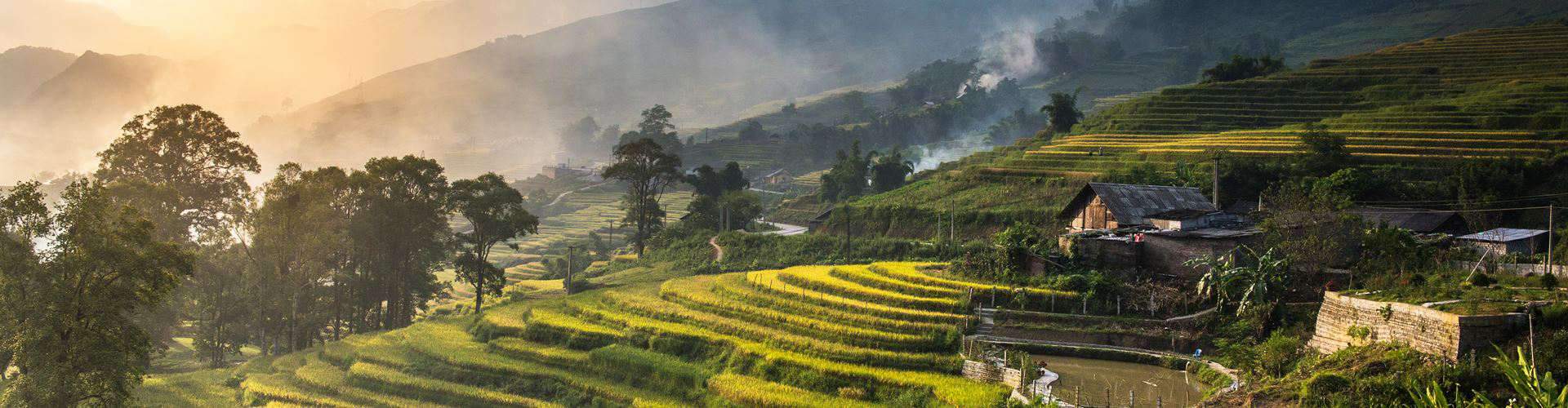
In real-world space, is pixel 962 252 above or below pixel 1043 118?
below

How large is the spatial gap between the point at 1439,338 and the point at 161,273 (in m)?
26.4

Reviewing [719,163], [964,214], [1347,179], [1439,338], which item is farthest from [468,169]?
[1439,338]

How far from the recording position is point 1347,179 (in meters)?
39.7

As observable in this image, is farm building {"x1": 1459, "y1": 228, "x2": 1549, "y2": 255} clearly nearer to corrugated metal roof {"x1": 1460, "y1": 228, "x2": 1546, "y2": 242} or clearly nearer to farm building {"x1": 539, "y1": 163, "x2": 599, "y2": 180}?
corrugated metal roof {"x1": 1460, "y1": 228, "x2": 1546, "y2": 242}

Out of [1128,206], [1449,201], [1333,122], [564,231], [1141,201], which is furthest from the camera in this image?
[564,231]

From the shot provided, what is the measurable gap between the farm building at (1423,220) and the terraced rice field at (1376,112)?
334 inches

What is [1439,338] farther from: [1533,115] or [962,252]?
[1533,115]

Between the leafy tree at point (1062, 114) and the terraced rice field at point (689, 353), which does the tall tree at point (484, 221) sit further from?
the leafy tree at point (1062, 114)

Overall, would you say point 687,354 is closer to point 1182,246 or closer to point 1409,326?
point 1182,246

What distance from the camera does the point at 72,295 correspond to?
21.7 metres

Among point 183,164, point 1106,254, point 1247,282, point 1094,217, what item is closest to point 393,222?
point 183,164

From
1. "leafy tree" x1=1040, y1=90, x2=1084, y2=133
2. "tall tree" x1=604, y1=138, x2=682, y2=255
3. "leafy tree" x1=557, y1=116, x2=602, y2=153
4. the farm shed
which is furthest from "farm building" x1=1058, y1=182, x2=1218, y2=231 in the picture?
"leafy tree" x1=557, y1=116, x2=602, y2=153

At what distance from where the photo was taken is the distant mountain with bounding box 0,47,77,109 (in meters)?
144

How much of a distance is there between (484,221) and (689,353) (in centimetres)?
1879
